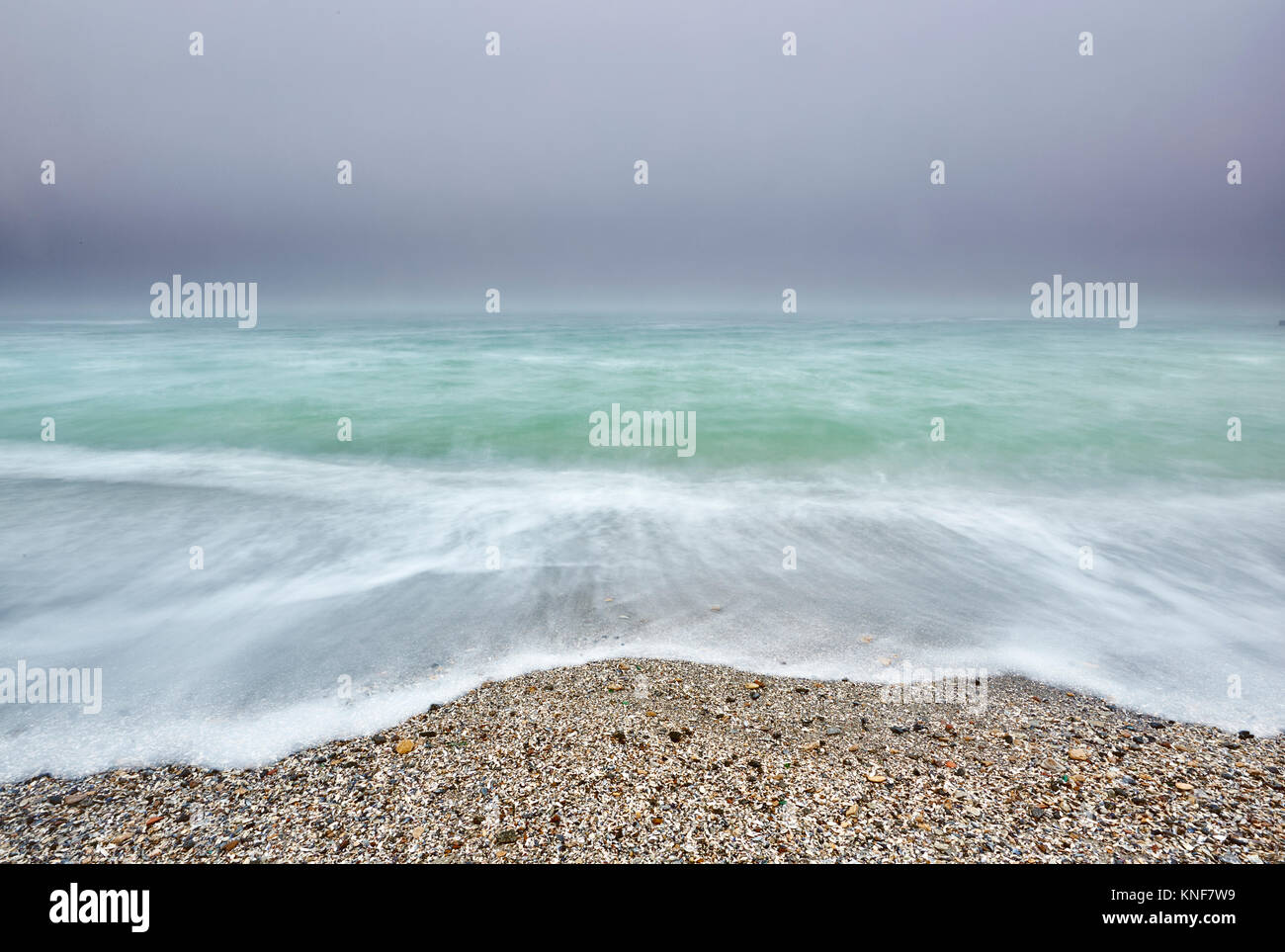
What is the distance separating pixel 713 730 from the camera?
339cm

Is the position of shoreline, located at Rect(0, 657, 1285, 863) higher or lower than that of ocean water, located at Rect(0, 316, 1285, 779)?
lower

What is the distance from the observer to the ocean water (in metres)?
4.11

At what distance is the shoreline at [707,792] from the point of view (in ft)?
8.48

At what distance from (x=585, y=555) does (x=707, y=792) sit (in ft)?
12.6

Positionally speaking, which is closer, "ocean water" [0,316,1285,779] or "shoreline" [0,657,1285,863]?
"shoreline" [0,657,1285,863]

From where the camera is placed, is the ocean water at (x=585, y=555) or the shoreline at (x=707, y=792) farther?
the ocean water at (x=585, y=555)

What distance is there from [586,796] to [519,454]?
9.58 metres

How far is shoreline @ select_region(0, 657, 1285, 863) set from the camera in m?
2.59

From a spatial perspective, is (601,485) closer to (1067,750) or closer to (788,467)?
(788,467)

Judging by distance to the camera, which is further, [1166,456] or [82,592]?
[1166,456]

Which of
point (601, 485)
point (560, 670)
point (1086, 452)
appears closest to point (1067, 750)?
point (560, 670)

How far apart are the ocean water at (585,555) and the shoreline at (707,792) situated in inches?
15.4

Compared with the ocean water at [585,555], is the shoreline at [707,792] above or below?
below

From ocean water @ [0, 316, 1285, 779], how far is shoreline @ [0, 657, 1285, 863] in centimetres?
39
